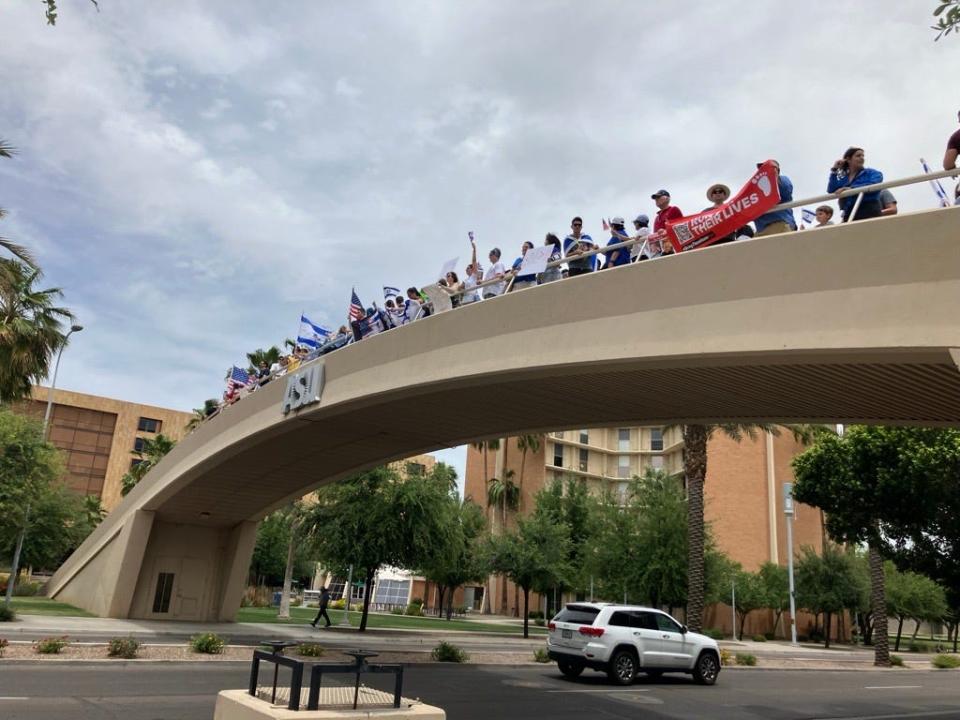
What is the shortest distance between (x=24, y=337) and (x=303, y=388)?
10.1m

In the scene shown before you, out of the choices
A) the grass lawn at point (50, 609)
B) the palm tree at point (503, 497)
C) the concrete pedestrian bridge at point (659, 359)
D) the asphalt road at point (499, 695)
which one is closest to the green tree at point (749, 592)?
the palm tree at point (503, 497)

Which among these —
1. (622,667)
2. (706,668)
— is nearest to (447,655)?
(622,667)

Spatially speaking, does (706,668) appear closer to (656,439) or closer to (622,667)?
(622,667)

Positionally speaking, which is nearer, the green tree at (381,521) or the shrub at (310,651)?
the shrub at (310,651)

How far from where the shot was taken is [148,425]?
252 feet

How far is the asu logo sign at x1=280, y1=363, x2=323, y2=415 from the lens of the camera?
17.1 metres

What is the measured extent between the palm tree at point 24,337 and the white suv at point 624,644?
1606 cm

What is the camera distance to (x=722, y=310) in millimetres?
9789

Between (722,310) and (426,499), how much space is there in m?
19.3

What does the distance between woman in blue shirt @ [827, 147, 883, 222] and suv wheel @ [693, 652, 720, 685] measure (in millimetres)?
12831

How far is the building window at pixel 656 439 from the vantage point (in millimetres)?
74500

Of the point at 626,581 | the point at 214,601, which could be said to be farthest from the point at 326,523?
the point at 626,581

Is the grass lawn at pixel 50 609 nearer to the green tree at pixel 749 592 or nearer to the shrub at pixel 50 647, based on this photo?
the shrub at pixel 50 647

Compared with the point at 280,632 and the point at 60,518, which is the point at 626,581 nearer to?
the point at 280,632
